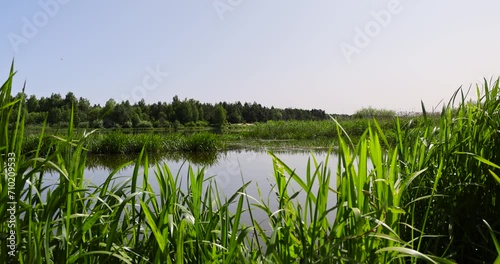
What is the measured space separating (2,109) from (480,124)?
5.37ft

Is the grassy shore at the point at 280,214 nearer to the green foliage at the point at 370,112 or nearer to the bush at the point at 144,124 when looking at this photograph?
the green foliage at the point at 370,112

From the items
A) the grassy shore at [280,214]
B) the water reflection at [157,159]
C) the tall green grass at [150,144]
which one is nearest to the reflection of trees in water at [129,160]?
the water reflection at [157,159]

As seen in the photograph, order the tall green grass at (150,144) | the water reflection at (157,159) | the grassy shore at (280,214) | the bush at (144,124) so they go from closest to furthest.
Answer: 1. the grassy shore at (280,214)
2. the water reflection at (157,159)
3. the tall green grass at (150,144)
4. the bush at (144,124)

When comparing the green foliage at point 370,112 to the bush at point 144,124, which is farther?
the bush at point 144,124

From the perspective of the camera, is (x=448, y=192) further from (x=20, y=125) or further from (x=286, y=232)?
(x=20, y=125)

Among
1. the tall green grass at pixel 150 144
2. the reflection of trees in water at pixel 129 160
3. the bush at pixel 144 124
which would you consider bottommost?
the reflection of trees in water at pixel 129 160

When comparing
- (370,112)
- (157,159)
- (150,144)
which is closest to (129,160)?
(157,159)

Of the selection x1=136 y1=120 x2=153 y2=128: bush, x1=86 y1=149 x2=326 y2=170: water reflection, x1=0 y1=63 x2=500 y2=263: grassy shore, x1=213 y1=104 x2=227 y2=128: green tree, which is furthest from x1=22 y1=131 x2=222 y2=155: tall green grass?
x1=213 y1=104 x2=227 y2=128: green tree

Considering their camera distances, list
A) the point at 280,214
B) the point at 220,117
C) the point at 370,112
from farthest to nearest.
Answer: the point at 220,117, the point at 370,112, the point at 280,214

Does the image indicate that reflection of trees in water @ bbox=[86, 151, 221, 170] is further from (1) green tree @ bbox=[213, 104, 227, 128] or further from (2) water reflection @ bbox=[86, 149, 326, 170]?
(1) green tree @ bbox=[213, 104, 227, 128]

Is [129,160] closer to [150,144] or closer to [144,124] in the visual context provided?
[150,144]

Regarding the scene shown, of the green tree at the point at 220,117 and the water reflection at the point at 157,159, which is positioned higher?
the green tree at the point at 220,117

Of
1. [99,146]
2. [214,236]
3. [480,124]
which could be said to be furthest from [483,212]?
[99,146]

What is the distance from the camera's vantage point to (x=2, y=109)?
96 centimetres
